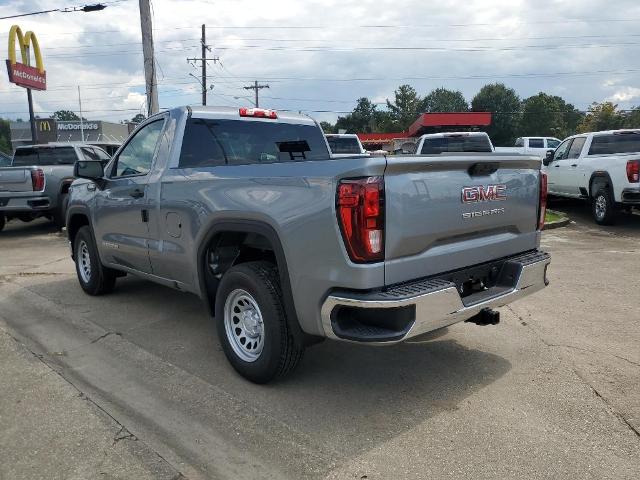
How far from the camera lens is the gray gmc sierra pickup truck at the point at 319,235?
3.03 metres

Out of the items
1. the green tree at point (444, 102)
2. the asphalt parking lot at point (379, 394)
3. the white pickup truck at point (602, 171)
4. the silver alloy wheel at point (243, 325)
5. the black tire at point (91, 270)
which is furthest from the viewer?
the green tree at point (444, 102)

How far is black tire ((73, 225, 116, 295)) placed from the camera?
6.15 m

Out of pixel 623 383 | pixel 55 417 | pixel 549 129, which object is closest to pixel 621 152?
pixel 623 383

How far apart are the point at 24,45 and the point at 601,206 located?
80.7 ft

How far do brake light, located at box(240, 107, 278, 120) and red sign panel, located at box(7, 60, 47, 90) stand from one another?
2219cm

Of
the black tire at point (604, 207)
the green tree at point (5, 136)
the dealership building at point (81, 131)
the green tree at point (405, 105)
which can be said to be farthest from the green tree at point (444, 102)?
the black tire at point (604, 207)

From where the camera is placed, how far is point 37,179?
36.4ft

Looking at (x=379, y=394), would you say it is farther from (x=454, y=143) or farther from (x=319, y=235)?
(x=454, y=143)

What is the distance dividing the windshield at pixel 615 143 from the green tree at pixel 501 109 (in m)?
74.7

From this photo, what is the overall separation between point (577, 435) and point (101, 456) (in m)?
2.61

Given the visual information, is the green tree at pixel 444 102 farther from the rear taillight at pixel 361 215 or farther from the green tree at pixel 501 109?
the rear taillight at pixel 361 215

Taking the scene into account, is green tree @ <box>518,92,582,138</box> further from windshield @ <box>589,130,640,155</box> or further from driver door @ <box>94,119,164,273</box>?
driver door @ <box>94,119,164,273</box>

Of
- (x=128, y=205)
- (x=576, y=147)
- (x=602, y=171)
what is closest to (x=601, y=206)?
(x=602, y=171)

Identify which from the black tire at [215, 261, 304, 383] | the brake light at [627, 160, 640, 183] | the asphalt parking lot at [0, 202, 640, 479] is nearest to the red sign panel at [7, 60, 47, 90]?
the asphalt parking lot at [0, 202, 640, 479]
